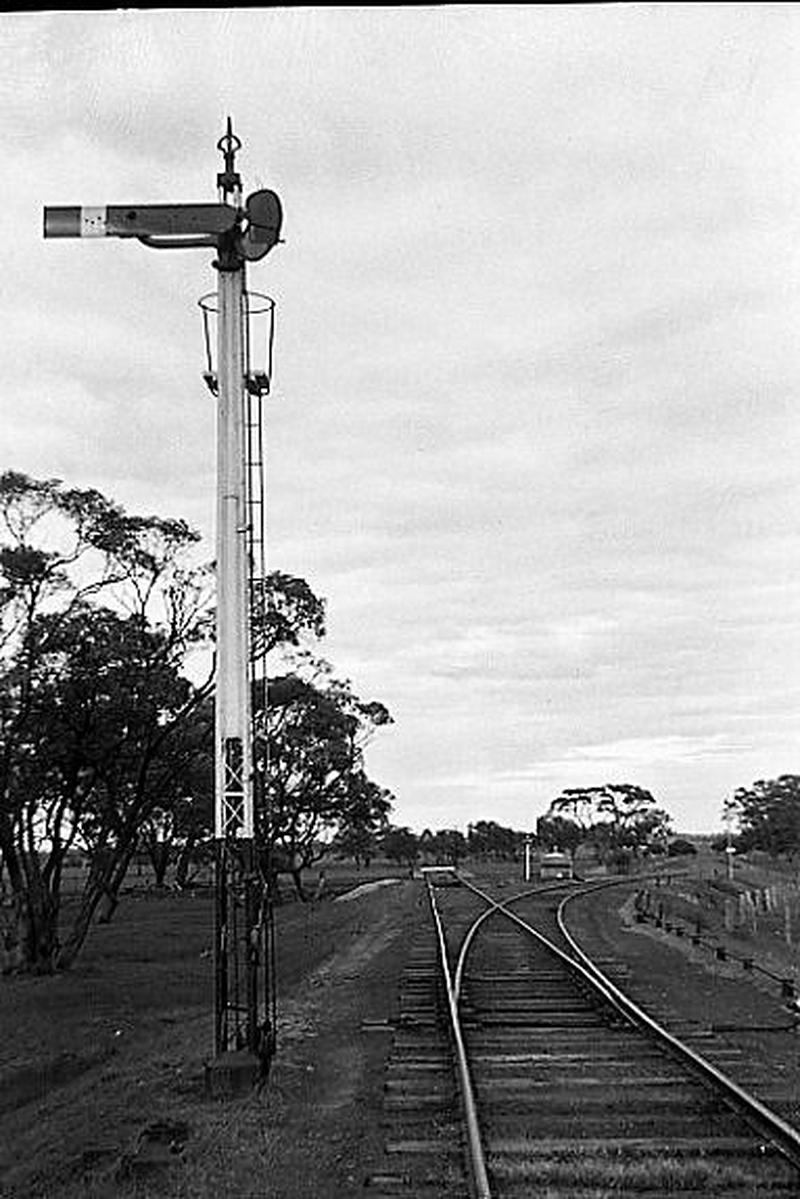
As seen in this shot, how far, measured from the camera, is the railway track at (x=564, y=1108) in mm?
7973

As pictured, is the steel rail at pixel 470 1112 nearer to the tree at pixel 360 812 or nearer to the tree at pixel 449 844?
the tree at pixel 360 812

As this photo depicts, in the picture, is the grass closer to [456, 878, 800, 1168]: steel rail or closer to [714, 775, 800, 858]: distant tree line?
[456, 878, 800, 1168]: steel rail

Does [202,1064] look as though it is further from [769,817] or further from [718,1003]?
[769,817]

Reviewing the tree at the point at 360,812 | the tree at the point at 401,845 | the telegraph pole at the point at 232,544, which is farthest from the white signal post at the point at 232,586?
the tree at the point at 401,845

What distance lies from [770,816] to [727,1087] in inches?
2842

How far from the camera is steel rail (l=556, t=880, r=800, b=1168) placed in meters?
8.54

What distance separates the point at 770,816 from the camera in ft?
261

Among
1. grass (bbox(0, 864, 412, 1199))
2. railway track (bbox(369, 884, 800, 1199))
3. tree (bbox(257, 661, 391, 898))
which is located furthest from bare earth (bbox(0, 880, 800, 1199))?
tree (bbox(257, 661, 391, 898))

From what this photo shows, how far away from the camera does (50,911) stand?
2791 centimetres

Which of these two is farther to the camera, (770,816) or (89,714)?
(770,816)

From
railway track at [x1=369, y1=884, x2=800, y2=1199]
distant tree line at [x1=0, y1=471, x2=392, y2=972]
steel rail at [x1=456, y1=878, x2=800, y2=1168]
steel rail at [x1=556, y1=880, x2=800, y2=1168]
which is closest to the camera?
railway track at [x1=369, y1=884, x2=800, y2=1199]

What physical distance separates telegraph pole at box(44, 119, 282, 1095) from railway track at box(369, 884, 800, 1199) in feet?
4.82

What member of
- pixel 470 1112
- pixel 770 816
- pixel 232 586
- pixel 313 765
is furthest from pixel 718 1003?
pixel 770 816

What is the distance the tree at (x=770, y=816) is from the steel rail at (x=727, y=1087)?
185 feet
